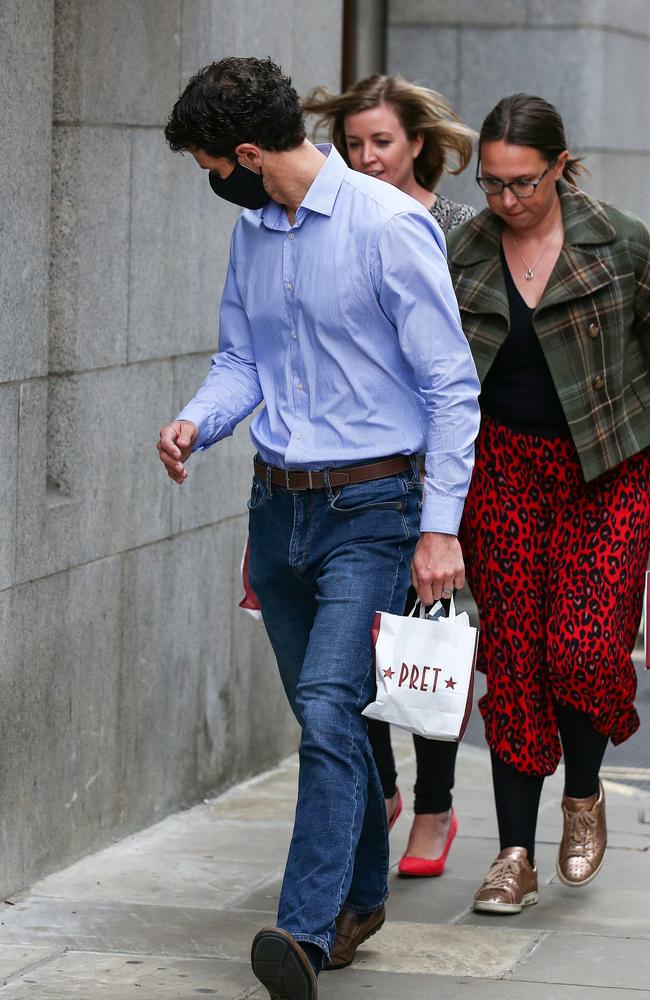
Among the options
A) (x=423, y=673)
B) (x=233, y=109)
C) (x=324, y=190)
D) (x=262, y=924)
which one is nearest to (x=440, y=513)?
(x=423, y=673)

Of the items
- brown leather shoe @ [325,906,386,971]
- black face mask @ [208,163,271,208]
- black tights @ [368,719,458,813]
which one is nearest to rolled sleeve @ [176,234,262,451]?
black face mask @ [208,163,271,208]

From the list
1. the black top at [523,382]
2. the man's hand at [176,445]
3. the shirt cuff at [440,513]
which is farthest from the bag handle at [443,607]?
the black top at [523,382]

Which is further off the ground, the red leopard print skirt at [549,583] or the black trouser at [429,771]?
the red leopard print skirt at [549,583]

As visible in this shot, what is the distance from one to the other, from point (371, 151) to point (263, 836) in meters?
2.04

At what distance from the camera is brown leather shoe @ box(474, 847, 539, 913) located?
16.5 ft

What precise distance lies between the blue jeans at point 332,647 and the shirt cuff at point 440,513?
0.10 meters

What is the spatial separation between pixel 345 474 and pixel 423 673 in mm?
467

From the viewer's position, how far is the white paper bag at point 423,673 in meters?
4.20

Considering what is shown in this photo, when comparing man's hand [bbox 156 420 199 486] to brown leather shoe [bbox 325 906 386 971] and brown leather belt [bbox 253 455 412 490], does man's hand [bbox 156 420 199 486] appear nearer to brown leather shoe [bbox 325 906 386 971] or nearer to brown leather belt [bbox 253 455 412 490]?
brown leather belt [bbox 253 455 412 490]

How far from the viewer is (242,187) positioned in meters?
4.35

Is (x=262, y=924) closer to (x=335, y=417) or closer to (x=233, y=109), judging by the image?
(x=335, y=417)

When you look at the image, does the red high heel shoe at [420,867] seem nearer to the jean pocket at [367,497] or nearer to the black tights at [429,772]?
the black tights at [429,772]

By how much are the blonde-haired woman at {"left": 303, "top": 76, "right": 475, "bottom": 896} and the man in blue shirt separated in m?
0.97

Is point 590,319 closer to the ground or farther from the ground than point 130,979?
farther from the ground
